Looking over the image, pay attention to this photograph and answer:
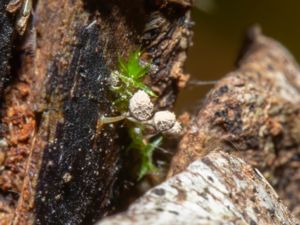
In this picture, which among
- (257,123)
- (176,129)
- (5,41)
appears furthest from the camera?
(257,123)

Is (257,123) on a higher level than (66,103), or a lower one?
higher

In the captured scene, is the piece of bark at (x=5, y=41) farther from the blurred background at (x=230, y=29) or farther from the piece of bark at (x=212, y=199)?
the blurred background at (x=230, y=29)

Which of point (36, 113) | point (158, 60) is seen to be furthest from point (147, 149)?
point (36, 113)

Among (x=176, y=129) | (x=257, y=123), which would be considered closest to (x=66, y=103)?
(x=176, y=129)

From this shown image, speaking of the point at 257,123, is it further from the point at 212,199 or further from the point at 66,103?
the point at 66,103

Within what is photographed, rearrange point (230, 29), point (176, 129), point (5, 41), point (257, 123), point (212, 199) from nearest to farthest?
1. point (212, 199)
2. point (5, 41)
3. point (176, 129)
4. point (257, 123)
5. point (230, 29)

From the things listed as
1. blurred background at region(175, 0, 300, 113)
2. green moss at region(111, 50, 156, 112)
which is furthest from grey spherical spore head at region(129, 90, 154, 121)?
blurred background at region(175, 0, 300, 113)

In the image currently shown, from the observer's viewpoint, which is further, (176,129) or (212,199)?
(176,129)
